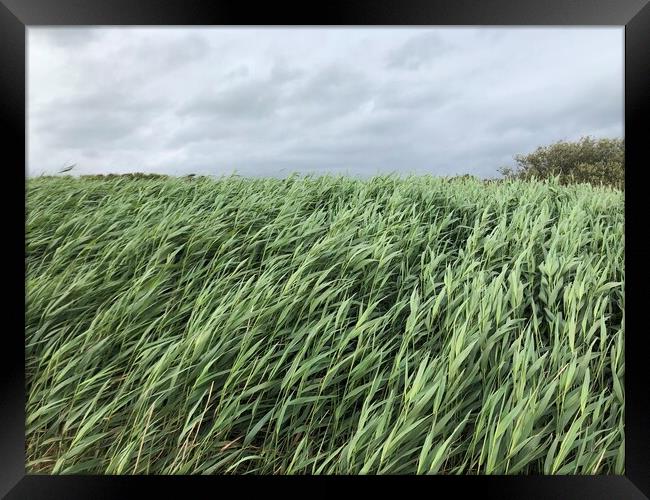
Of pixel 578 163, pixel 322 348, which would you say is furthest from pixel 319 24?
pixel 578 163

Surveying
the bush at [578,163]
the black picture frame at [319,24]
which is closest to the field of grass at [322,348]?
the black picture frame at [319,24]

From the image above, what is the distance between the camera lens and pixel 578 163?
13.2 feet

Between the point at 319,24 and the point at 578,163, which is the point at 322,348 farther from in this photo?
the point at 578,163

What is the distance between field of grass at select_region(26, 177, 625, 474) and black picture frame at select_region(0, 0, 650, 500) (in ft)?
0.24

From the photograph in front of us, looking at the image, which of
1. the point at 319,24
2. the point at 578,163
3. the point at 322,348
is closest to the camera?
the point at 319,24

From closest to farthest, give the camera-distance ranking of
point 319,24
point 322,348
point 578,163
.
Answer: point 319,24 → point 322,348 → point 578,163

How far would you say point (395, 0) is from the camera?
4.79 ft

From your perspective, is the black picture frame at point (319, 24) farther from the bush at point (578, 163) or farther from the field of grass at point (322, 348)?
the bush at point (578, 163)

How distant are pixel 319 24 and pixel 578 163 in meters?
3.74

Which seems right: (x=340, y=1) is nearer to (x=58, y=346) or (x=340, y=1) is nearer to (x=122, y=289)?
(x=122, y=289)

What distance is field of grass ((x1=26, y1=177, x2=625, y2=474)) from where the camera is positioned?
1.55 m

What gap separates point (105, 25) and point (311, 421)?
1862 mm

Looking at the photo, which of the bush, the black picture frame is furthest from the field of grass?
the bush
